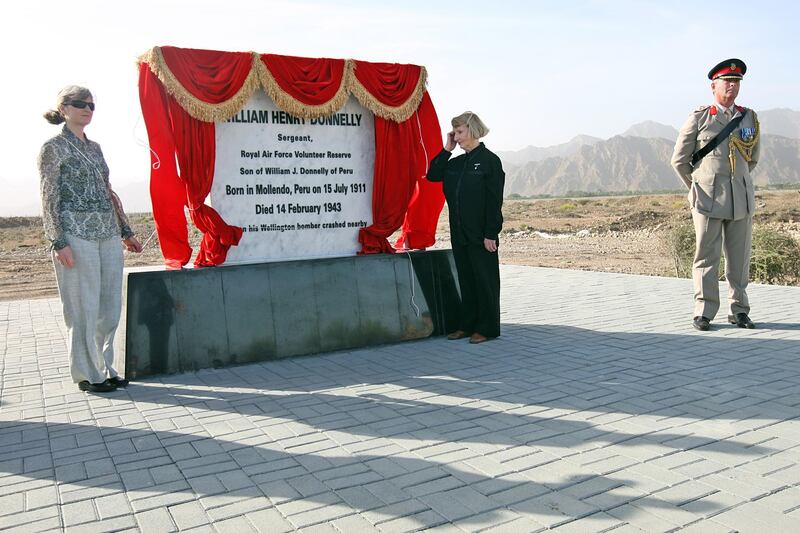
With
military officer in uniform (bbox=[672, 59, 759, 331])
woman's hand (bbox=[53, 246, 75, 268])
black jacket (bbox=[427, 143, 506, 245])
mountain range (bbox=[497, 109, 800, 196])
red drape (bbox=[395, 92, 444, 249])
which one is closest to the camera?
woman's hand (bbox=[53, 246, 75, 268])

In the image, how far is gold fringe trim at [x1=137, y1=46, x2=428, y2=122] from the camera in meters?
5.92

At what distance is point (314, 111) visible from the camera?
6.64 m

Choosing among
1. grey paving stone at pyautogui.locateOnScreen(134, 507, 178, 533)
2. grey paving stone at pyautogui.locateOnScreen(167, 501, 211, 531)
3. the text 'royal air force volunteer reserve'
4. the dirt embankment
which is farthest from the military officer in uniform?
the dirt embankment

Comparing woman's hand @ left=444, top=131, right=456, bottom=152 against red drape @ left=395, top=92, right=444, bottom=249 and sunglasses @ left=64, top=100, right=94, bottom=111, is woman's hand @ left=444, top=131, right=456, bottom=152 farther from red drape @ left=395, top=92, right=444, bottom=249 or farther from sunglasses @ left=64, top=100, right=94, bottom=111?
sunglasses @ left=64, top=100, right=94, bottom=111

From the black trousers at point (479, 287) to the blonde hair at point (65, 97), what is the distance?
11.2 feet

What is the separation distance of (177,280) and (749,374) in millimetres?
4380

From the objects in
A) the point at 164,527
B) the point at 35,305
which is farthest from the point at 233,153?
the point at 35,305

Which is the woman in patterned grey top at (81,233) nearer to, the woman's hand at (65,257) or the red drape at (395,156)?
the woman's hand at (65,257)

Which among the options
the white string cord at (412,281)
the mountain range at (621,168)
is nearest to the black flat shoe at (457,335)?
the white string cord at (412,281)

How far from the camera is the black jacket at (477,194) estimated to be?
670 cm

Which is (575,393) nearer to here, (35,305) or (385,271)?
(385,271)

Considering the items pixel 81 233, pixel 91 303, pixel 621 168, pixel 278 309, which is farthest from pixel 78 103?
pixel 621 168

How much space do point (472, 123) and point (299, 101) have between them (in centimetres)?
155

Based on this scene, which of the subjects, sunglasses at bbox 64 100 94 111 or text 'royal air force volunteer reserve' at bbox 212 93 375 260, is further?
text 'royal air force volunteer reserve' at bbox 212 93 375 260
